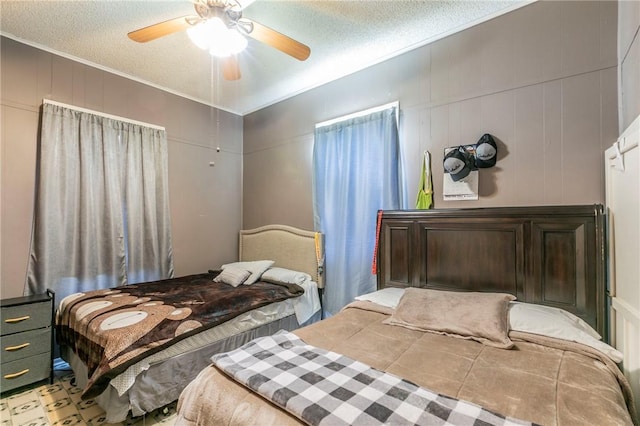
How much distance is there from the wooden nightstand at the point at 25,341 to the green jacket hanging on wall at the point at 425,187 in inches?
128

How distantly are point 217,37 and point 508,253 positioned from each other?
7.91 feet

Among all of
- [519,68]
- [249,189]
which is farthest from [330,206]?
[519,68]

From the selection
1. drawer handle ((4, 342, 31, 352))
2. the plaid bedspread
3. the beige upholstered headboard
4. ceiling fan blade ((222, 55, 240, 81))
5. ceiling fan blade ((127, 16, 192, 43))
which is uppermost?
ceiling fan blade ((222, 55, 240, 81))

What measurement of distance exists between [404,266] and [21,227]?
3.46 m

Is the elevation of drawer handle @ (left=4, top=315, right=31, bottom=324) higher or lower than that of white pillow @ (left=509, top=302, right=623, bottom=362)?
lower

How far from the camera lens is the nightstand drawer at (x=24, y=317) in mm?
2242

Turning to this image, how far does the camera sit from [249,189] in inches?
168

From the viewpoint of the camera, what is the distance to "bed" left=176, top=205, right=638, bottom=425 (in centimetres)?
101

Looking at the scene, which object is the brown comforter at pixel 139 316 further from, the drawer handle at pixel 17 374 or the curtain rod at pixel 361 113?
the curtain rod at pixel 361 113

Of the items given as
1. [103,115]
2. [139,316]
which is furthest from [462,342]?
[103,115]

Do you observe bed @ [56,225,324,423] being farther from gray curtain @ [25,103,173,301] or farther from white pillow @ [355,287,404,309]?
white pillow @ [355,287,404,309]

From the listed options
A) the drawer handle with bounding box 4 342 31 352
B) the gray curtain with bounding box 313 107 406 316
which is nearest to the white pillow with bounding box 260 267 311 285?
the gray curtain with bounding box 313 107 406 316

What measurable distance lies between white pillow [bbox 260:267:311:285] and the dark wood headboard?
89 centimetres

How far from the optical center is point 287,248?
3.59 meters
